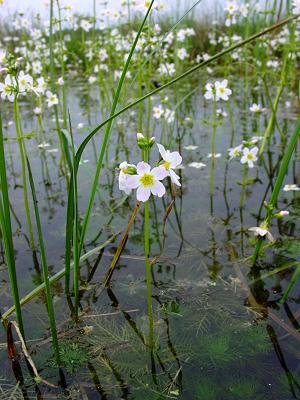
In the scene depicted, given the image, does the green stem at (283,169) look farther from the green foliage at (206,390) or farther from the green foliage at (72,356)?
the green foliage at (72,356)

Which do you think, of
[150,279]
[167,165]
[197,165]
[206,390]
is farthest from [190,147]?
[206,390]

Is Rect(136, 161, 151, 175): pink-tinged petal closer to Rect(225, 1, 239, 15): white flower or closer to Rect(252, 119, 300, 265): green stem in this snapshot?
Rect(252, 119, 300, 265): green stem

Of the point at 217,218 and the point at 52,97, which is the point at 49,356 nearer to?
the point at 217,218

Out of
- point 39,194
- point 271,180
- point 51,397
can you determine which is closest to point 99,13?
point 39,194

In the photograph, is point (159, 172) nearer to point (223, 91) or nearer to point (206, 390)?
point (206, 390)

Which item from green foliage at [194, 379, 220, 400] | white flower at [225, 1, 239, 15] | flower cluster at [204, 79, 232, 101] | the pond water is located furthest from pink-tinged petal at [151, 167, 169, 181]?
white flower at [225, 1, 239, 15]

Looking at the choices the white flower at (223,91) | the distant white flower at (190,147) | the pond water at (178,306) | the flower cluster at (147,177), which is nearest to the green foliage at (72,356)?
the pond water at (178,306)
